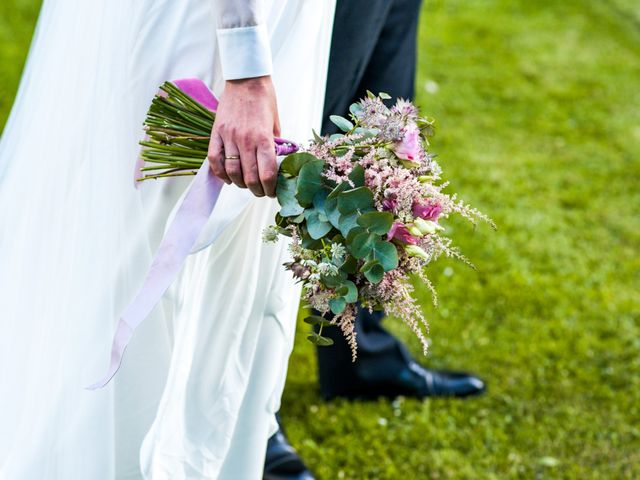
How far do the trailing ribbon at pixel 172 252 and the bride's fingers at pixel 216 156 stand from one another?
0.04 m

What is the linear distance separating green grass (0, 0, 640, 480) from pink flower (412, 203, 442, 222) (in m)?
1.28

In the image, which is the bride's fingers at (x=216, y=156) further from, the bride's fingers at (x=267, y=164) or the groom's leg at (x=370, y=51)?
the groom's leg at (x=370, y=51)

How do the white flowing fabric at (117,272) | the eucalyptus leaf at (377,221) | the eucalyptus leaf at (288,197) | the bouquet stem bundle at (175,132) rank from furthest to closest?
the white flowing fabric at (117,272) < the bouquet stem bundle at (175,132) < the eucalyptus leaf at (288,197) < the eucalyptus leaf at (377,221)

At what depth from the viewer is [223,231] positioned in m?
A: 1.93

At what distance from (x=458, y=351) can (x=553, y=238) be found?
3.41 feet

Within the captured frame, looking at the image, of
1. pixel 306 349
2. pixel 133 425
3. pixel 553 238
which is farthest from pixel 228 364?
pixel 553 238

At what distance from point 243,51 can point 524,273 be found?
2330 millimetres

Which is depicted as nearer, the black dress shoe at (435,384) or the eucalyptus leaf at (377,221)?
the eucalyptus leaf at (377,221)

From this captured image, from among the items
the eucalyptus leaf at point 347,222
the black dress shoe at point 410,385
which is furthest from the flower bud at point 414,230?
the black dress shoe at point 410,385

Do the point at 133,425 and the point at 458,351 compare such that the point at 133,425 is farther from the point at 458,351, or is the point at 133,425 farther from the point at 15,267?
the point at 458,351

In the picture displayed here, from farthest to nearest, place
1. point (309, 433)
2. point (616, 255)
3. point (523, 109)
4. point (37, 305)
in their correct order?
point (523, 109)
point (616, 255)
point (309, 433)
point (37, 305)

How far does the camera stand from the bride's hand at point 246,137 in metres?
1.73

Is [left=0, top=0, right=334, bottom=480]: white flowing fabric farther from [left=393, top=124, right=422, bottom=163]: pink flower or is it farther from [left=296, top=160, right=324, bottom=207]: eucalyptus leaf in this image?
[left=393, top=124, right=422, bottom=163]: pink flower

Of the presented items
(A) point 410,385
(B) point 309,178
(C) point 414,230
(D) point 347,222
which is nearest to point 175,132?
(B) point 309,178
